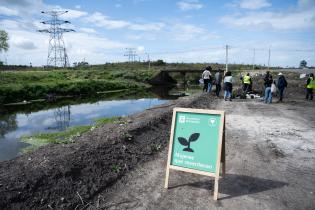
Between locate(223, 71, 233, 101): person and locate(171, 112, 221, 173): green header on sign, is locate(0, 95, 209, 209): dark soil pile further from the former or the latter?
locate(223, 71, 233, 101): person

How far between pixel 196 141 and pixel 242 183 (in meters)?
1.47

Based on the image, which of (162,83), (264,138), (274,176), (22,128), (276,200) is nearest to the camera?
(276,200)

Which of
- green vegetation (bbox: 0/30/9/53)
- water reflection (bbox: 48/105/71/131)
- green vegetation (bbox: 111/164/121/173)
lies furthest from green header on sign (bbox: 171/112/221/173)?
green vegetation (bbox: 0/30/9/53)

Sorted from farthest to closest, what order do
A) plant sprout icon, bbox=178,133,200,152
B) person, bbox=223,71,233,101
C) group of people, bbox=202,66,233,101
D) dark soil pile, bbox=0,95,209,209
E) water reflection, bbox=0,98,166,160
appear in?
1. group of people, bbox=202,66,233,101
2. person, bbox=223,71,233,101
3. water reflection, bbox=0,98,166,160
4. plant sprout icon, bbox=178,133,200,152
5. dark soil pile, bbox=0,95,209,209

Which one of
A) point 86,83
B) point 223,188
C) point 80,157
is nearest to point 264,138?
point 223,188

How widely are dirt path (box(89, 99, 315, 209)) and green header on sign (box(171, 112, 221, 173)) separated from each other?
60 centimetres

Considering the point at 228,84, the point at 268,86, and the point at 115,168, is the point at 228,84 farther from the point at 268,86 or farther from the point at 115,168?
the point at 115,168

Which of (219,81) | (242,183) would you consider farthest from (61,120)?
(242,183)

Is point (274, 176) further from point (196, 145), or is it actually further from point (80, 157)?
point (80, 157)

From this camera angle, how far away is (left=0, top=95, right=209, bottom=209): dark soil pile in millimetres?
5715

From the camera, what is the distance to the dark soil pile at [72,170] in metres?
5.71

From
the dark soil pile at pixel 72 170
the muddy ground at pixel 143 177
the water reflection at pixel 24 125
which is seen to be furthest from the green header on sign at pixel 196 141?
the water reflection at pixel 24 125

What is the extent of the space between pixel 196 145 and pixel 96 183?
2286mm

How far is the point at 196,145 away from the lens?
6379 mm
